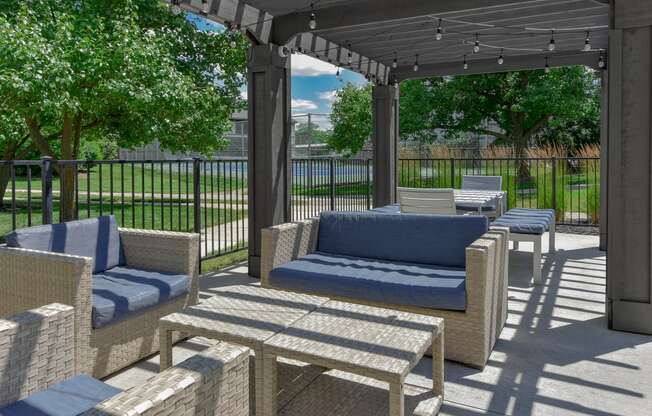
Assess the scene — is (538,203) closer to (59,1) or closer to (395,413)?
(395,413)

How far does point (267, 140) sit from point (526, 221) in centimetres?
273

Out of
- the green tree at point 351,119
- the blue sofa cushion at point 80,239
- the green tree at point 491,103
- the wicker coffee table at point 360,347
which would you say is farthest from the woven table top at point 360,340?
the green tree at point 351,119

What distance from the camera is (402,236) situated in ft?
12.1

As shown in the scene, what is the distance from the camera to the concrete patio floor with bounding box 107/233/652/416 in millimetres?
2447

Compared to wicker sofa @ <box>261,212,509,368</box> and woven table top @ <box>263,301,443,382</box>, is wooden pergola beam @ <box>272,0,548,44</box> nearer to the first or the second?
wicker sofa @ <box>261,212,509,368</box>

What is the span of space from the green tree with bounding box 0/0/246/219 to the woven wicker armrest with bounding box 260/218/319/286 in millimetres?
2817

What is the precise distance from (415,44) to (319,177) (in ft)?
8.44

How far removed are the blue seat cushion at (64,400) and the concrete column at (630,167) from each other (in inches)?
132

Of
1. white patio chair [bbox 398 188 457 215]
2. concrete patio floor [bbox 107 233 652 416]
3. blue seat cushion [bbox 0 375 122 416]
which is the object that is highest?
white patio chair [bbox 398 188 457 215]

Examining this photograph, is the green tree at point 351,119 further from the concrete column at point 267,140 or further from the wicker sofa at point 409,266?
the wicker sofa at point 409,266

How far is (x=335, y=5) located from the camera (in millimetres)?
4855

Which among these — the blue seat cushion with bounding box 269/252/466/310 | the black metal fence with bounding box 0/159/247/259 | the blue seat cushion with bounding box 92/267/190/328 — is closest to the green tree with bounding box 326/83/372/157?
the black metal fence with bounding box 0/159/247/259

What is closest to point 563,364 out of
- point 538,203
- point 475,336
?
point 475,336

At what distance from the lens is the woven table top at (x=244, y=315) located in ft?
7.14
